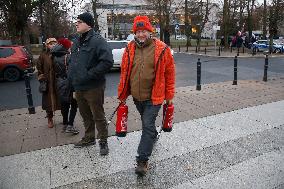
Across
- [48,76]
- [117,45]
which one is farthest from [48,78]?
[117,45]

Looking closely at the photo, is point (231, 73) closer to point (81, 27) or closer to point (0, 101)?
point (0, 101)

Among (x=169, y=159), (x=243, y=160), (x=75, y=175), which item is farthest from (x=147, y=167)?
(x=243, y=160)

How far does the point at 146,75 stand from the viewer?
146 inches

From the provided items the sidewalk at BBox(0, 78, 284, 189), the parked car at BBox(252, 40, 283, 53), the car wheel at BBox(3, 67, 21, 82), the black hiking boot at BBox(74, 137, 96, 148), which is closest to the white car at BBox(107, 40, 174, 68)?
the car wheel at BBox(3, 67, 21, 82)

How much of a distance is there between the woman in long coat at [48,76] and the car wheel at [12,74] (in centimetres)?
826

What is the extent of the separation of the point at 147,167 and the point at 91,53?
5.65ft

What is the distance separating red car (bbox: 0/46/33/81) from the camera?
12.8 meters

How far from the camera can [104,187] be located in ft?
11.8

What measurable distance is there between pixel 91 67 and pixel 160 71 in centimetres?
105

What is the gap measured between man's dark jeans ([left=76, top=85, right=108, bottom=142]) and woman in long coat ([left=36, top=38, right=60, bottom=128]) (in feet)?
3.50

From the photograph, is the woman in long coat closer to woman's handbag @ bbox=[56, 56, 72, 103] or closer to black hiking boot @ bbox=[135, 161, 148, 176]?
woman's handbag @ bbox=[56, 56, 72, 103]

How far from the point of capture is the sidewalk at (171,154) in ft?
12.4

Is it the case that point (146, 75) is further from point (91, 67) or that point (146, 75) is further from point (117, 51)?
point (117, 51)

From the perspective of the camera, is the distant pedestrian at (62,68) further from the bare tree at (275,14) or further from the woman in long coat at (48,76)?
the bare tree at (275,14)
